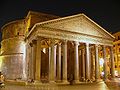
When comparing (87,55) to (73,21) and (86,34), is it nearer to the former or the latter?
(86,34)

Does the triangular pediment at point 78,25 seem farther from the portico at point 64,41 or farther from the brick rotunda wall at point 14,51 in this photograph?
the brick rotunda wall at point 14,51

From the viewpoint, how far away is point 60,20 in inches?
1049

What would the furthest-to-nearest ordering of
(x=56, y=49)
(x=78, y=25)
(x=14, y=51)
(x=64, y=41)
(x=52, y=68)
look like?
(x=14, y=51)
(x=56, y=49)
(x=78, y=25)
(x=64, y=41)
(x=52, y=68)

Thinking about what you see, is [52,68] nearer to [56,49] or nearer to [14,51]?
[56,49]

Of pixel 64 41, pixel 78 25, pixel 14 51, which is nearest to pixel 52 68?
pixel 64 41

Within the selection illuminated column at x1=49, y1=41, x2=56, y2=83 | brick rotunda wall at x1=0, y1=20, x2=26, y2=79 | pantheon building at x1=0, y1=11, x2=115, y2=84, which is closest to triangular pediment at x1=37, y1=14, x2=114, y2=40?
pantheon building at x1=0, y1=11, x2=115, y2=84

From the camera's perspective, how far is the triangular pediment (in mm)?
26359

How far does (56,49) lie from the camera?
104 feet

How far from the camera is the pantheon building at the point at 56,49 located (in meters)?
25.5

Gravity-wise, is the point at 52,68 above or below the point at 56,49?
below

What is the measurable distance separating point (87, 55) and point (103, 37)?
449cm

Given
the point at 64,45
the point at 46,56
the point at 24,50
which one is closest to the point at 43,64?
the point at 46,56

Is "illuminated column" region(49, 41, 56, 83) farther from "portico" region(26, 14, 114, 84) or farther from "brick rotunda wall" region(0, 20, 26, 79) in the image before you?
"brick rotunda wall" region(0, 20, 26, 79)

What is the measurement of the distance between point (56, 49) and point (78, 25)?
19.3 feet
